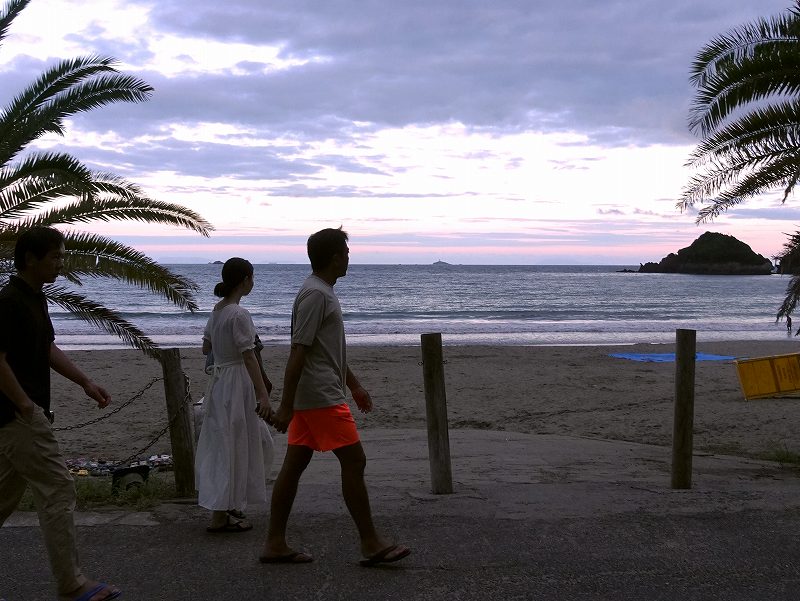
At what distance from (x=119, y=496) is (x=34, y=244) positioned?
238cm

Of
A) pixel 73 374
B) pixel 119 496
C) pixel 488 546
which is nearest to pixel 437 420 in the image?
pixel 488 546

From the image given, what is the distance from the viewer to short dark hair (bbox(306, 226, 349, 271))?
4.07 meters

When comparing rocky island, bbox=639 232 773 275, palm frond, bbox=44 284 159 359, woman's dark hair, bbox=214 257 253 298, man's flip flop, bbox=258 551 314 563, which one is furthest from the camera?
rocky island, bbox=639 232 773 275

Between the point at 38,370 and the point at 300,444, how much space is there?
1302 millimetres

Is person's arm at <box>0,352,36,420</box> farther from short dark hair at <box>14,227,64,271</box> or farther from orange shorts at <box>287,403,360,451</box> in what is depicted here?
orange shorts at <box>287,403,360,451</box>

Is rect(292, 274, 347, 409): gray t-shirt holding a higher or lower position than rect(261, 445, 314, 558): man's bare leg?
higher

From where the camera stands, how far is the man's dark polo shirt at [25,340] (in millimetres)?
3451

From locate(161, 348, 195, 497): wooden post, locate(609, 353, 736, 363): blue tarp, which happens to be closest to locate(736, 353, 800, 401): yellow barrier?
locate(609, 353, 736, 363): blue tarp

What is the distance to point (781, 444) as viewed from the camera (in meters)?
A: 8.99

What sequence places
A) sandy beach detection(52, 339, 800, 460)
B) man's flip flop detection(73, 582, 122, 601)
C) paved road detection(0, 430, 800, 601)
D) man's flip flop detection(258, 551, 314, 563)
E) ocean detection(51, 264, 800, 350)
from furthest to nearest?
1. ocean detection(51, 264, 800, 350)
2. sandy beach detection(52, 339, 800, 460)
3. man's flip flop detection(258, 551, 314, 563)
4. paved road detection(0, 430, 800, 601)
5. man's flip flop detection(73, 582, 122, 601)

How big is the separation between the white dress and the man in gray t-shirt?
0.57 m

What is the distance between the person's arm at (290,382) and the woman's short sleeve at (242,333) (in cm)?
65

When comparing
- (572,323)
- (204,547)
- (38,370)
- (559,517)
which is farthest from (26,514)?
(572,323)

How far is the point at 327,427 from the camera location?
13.1 ft
